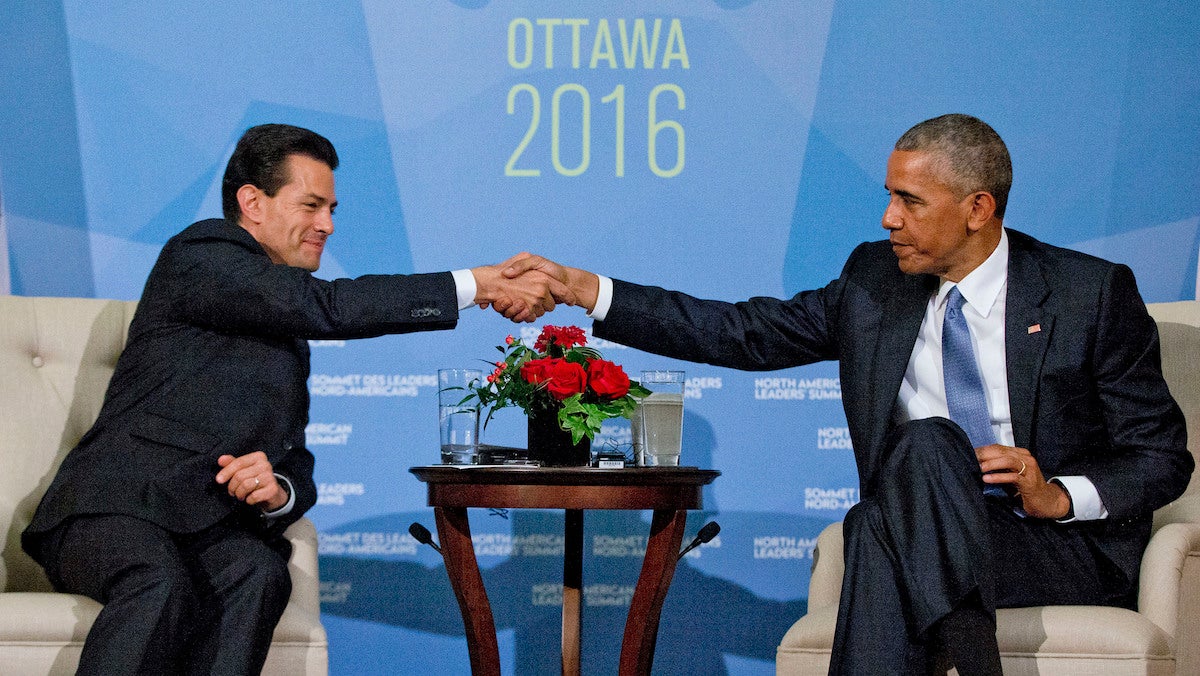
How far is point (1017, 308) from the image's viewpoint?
2420 mm

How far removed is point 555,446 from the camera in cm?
265

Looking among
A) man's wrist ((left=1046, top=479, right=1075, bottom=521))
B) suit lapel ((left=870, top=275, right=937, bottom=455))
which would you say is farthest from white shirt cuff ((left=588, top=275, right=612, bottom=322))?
man's wrist ((left=1046, top=479, right=1075, bottom=521))

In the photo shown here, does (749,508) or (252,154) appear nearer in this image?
(252,154)

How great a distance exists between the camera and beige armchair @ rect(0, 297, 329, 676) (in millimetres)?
2221

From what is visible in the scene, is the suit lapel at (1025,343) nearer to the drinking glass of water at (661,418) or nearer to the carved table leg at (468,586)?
the drinking glass of water at (661,418)

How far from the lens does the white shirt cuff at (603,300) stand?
8.82 feet

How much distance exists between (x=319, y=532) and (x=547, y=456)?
3.77 ft

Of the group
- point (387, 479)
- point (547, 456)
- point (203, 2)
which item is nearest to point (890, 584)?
point (547, 456)

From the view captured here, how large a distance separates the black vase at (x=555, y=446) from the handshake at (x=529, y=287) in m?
0.24

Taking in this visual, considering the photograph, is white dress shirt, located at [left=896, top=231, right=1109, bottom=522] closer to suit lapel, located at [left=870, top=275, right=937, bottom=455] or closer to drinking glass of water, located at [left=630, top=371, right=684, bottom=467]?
suit lapel, located at [left=870, top=275, right=937, bottom=455]

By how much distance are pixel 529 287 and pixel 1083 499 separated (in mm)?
1241

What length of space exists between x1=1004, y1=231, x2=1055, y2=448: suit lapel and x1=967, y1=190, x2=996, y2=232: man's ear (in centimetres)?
13

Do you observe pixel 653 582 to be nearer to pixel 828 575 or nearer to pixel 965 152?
pixel 828 575

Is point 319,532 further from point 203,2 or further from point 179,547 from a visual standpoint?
point 203,2
